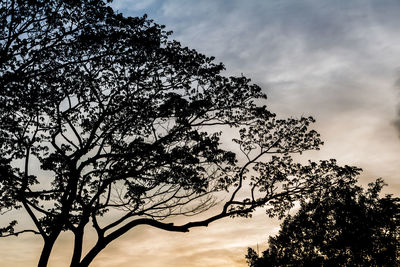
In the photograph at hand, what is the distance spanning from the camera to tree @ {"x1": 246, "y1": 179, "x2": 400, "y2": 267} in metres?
26.6

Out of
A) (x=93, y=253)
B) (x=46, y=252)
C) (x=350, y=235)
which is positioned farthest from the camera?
(x=350, y=235)

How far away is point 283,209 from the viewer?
16.0 metres

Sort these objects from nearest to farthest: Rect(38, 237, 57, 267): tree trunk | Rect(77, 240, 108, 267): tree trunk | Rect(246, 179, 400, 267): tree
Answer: Rect(38, 237, 57, 267): tree trunk, Rect(77, 240, 108, 267): tree trunk, Rect(246, 179, 400, 267): tree

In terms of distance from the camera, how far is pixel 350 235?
27.7 metres

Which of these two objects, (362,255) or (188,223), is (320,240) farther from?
(188,223)

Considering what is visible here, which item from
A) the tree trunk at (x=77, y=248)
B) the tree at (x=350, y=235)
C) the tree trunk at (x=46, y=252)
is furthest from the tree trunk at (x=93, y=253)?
the tree at (x=350, y=235)

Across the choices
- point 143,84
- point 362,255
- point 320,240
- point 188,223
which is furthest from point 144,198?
point 362,255

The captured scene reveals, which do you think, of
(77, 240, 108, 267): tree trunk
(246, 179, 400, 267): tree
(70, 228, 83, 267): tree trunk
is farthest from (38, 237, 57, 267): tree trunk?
(246, 179, 400, 267): tree

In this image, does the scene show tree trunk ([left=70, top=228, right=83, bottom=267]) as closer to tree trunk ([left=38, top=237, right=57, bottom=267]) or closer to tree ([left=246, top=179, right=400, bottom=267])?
tree trunk ([left=38, top=237, right=57, bottom=267])

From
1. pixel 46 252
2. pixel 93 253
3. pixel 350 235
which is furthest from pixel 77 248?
pixel 350 235

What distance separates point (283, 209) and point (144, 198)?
21.6 ft

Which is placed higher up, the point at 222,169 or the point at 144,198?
the point at 222,169

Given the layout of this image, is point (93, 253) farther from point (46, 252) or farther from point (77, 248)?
point (46, 252)

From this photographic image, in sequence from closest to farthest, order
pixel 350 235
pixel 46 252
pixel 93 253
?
1. pixel 46 252
2. pixel 93 253
3. pixel 350 235
